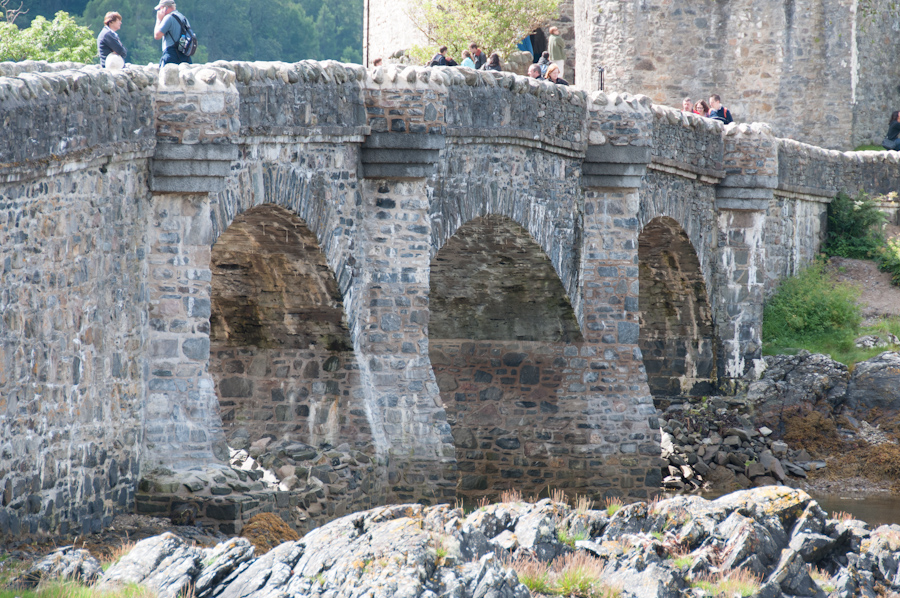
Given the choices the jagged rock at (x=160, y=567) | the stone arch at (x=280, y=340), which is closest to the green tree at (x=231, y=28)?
the stone arch at (x=280, y=340)

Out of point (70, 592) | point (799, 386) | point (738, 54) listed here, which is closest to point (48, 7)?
point (738, 54)

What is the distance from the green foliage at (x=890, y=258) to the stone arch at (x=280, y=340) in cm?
1562

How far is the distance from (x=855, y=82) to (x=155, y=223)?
2285 cm

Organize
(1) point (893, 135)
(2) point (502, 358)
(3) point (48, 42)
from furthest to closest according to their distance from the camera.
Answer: (1) point (893, 135)
(3) point (48, 42)
(2) point (502, 358)

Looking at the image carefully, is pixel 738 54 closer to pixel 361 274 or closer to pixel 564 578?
pixel 361 274

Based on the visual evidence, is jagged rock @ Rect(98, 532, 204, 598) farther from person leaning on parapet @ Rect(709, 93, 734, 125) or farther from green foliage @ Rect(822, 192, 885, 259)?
green foliage @ Rect(822, 192, 885, 259)

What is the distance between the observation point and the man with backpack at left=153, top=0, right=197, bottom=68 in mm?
12961

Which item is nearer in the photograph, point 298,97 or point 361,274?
point 298,97

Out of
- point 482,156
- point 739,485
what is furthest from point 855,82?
point 482,156

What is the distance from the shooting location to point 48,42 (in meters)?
26.4

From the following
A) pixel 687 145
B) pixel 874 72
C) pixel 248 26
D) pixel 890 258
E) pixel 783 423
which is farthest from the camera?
pixel 248 26

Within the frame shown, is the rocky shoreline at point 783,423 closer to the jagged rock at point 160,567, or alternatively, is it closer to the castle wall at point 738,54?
the castle wall at point 738,54

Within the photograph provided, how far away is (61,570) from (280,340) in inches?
269

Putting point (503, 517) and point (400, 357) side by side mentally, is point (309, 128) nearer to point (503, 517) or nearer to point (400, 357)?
point (400, 357)
